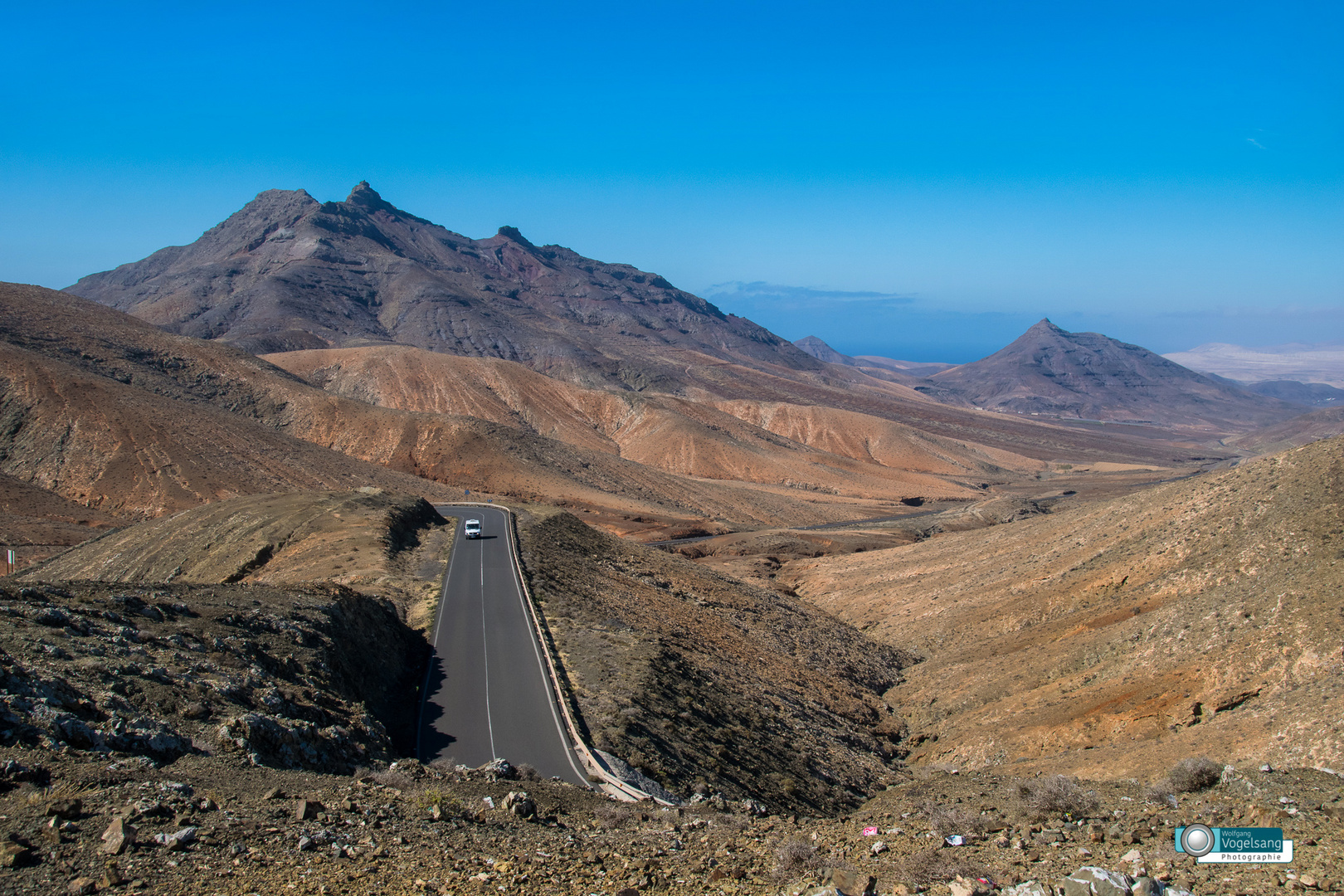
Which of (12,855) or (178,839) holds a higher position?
(12,855)

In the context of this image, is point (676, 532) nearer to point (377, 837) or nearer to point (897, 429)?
point (377, 837)

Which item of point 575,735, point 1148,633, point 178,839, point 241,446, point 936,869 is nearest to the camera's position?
point 178,839

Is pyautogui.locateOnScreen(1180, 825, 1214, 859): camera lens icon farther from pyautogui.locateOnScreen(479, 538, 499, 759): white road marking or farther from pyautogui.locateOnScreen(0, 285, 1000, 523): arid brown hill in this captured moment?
pyautogui.locateOnScreen(0, 285, 1000, 523): arid brown hill

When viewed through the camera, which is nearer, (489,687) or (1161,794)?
(1161,794)

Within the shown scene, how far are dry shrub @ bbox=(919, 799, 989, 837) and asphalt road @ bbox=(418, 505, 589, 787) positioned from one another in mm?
6521

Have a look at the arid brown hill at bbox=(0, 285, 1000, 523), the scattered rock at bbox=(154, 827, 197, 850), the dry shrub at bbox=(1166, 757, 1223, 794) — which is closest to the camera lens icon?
the dry shrub at bbox=(1166, 757, 1223, 794)

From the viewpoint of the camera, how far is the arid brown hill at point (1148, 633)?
17781mm

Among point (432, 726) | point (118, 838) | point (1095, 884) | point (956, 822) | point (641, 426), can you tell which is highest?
point (641, 426)

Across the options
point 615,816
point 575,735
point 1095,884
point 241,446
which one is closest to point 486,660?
point 575,735

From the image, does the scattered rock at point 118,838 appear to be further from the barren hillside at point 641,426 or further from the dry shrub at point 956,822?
the barren hillside at point 641,426

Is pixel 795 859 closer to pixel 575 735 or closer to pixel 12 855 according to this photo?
pixel 575 735

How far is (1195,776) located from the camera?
37.1 feet

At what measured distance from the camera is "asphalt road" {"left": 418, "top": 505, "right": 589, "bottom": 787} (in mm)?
15961

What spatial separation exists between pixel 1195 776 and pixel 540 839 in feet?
31.6
